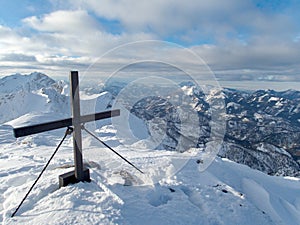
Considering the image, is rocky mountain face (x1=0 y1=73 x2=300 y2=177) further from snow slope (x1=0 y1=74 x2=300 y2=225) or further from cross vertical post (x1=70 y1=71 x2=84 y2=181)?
snow slope (x1=0 y1=74 x2=300 y2=225)

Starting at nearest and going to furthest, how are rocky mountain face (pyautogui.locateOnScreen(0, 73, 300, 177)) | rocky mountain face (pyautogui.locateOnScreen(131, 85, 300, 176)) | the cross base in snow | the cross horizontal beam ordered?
the cross horizontal beam < the cross base in snow < rocky mountain face (pyautogui.locateOnScreen(0, 73, 300, 177)) < rocky mountain face (pyautogui.locateOnScreen(131, 85, 300, 176))

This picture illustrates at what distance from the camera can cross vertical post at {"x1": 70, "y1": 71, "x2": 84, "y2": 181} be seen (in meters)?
7.71

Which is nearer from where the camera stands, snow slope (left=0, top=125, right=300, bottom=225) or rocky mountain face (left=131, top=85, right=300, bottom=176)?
snow slope (left=0, top=125, right=300, bottom=225)

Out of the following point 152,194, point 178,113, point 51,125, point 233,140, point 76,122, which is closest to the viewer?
point 51,125

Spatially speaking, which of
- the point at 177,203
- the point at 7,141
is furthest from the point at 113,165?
the point at 7,141

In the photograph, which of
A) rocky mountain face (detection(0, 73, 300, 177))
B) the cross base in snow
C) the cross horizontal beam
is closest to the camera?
the cross horizontal beam

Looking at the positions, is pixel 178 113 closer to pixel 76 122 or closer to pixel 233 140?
pixel 76 122

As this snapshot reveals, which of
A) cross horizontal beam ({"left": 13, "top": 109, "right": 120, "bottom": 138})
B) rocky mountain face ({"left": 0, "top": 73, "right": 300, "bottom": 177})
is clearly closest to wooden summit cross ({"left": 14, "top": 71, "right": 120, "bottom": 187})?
cross horizontal beam ({"left": 13, "top": 109, "right": 120, "bottom": 138})

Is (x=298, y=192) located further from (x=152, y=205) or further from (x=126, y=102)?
(x=126, y=102)

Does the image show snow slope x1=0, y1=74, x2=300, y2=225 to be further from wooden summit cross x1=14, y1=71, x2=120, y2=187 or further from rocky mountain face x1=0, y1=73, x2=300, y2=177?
rocky mountain face x1=0, y1=73, x2=300, y2=177

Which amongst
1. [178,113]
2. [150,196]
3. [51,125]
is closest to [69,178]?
[51,125]

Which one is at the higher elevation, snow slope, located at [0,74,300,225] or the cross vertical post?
the cross vertical post

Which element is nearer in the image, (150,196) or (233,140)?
(150,196)

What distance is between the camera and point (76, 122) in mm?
7859
